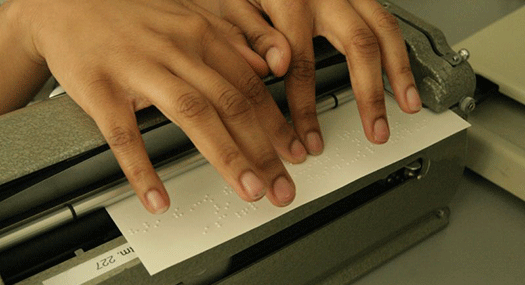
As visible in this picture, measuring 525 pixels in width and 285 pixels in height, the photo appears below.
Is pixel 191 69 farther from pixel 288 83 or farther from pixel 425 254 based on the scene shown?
pixel 425 254

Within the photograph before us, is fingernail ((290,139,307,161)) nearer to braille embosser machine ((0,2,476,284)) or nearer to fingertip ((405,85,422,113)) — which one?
braille embosser machine ((0,2,476,284))

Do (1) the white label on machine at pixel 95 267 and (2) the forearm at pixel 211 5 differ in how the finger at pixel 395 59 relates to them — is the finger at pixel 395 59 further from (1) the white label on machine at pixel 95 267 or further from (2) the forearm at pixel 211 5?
(1) the white label on machine at pixel 95 267

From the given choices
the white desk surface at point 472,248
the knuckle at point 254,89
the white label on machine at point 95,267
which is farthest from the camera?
the white desk surface at point 472,248

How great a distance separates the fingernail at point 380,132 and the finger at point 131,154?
28 centimetres

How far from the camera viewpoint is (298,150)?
74cm

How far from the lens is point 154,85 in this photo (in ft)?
2.16

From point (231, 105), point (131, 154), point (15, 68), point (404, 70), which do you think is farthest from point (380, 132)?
point (15, 68)

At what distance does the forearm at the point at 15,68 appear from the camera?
865 millimetres

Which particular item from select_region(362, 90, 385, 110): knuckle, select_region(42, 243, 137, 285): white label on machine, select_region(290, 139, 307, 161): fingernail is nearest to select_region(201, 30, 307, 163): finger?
select_region(290, 139, 307, 161): fingernail

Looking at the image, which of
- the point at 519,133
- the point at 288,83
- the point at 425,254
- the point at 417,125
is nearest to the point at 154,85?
the point at 288,83

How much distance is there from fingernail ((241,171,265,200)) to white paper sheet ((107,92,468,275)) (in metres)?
0.05

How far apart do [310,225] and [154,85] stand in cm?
28

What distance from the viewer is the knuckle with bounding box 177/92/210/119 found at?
0.64 meters

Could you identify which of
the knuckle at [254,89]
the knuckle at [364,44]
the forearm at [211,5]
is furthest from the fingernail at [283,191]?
the forearm at [211,5]
